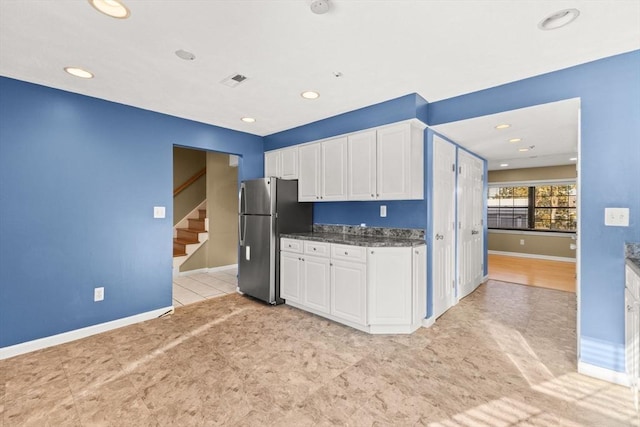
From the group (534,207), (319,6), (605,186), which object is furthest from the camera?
(534,207)

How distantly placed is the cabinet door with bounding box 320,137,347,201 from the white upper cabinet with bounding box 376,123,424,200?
48 centimetres

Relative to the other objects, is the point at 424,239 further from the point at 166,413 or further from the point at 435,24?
the point at 166,413

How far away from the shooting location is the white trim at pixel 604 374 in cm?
210

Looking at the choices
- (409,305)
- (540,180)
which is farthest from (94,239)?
(540,180)

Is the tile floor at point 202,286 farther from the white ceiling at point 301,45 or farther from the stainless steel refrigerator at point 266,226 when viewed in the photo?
the white ceiling at point 301,45

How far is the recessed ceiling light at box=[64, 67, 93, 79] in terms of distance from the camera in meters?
2.43

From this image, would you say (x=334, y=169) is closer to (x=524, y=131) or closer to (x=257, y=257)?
(x=257, y=257)

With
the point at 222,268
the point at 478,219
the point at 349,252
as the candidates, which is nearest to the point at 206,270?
the point at 222,268

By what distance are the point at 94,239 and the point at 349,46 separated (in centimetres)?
311

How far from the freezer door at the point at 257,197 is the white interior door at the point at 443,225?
2014 millimetres

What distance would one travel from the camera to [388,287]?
2.93 metres

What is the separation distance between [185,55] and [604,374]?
13.0 feet

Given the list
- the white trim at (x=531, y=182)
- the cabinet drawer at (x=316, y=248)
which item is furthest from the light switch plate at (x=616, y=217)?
the white trim at (x=531, y=182)

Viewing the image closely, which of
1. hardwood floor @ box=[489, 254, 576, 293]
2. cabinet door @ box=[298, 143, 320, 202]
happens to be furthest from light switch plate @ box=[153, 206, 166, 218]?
hardwood floor @ box=[489, 254, 576, 293]
